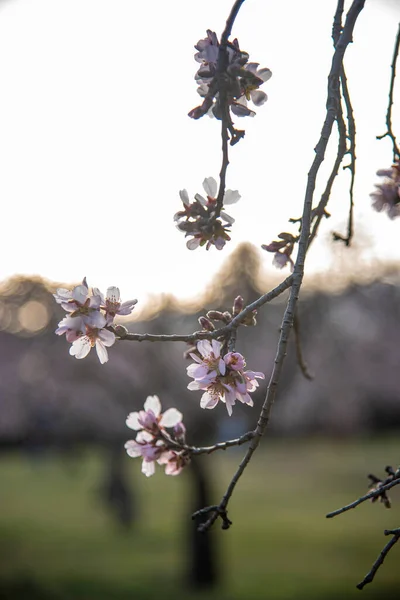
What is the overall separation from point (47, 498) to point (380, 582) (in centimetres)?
1209

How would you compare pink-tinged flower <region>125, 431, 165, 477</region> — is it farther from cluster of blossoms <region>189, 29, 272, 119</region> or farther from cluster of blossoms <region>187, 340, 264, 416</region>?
cluster of blossoms <region>189, 29, 272, 119</region>

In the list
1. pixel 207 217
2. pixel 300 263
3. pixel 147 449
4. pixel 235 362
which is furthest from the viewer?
pixel 147 449

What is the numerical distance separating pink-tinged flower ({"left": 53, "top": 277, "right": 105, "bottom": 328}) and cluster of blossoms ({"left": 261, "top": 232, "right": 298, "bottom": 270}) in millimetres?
503

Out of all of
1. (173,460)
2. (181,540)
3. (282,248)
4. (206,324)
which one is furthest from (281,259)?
(181,540)

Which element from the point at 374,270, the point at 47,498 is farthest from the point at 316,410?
the point at 47,498

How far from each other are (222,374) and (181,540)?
14.3 metres

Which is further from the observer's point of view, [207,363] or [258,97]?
[258,97]

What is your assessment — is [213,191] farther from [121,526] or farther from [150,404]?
[121,526]

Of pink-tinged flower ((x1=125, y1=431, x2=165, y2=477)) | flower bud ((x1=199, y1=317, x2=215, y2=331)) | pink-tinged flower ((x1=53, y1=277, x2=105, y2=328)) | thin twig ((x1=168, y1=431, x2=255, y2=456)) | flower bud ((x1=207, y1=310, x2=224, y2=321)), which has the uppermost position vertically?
pink-tinged flower ((x1=53, y1=277, x2=105, y2=328))

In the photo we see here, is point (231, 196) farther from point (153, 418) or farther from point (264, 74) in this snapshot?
point (153, 418)

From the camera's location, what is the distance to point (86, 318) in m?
1.57

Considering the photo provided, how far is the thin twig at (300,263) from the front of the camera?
1372 mm

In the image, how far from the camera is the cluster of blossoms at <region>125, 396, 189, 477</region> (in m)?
1.85

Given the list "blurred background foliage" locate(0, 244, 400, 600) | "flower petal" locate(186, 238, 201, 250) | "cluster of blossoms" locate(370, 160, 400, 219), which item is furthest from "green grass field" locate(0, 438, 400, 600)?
"flower petal" locate(186, 238, 201, 250)
